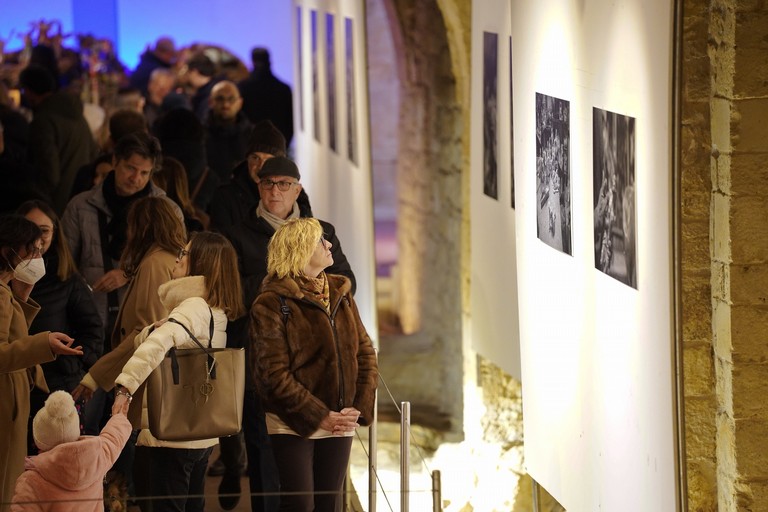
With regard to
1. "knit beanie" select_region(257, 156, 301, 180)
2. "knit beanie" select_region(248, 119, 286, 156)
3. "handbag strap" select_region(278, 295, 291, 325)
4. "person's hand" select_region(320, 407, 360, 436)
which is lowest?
"person's hand" select_region(320, 407, 360, 436)

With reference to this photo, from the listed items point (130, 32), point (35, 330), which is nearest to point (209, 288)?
point (35, 330)

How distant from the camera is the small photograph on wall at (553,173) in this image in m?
5.65

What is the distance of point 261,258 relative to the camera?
238 inches

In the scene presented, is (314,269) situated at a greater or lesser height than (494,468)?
greater

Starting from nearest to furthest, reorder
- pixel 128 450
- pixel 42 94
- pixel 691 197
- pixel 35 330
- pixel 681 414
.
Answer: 1. pixel 681 414
2. pixel 691 197
3. pixel 35 330
4. pixel 128 450
5. pixel 42 94

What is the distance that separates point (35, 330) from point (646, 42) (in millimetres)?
2710

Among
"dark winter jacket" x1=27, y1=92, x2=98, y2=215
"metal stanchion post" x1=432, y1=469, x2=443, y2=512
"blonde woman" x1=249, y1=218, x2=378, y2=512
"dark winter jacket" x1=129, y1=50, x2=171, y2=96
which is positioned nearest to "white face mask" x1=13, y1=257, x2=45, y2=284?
"blonde woman" x1=249, y1=218, x2=378, y2=512

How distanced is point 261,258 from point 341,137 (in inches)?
188

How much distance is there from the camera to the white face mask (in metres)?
5.38

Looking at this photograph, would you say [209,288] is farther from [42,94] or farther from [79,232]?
[42,94]

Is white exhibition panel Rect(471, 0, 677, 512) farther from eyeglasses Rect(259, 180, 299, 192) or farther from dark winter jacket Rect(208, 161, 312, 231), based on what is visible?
dark winter jacket Rect(208, 161, 312, 231)

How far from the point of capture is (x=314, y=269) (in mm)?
5184

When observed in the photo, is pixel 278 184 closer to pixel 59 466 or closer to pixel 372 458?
pixel 372 458

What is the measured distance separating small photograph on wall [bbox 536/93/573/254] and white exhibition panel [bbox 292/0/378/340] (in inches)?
118
